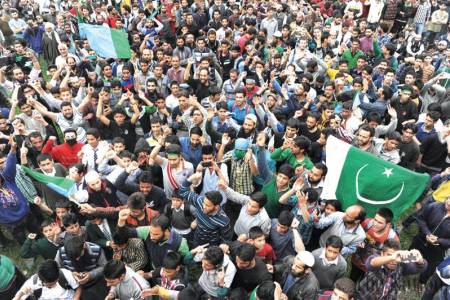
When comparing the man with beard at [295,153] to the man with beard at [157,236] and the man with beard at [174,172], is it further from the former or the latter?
the man with beard at [157,236]

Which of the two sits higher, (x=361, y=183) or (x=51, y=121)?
(x=361, y=183)

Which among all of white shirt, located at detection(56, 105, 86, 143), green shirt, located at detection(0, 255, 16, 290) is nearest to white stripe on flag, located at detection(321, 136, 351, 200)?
green shirt, located at detection(0, 255, 16, 290)

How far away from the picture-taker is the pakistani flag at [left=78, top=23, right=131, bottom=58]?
9.03 metres

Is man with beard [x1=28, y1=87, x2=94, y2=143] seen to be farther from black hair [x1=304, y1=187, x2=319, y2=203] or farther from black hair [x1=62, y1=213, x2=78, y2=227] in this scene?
black hair [x1=304, y1=187, x2=319, y2=203]

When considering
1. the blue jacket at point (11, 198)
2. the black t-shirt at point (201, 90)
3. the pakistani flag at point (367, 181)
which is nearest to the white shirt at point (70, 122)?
the blue jacket at point (11, 198)

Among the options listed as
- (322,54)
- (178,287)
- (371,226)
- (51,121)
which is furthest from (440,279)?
(322,54)

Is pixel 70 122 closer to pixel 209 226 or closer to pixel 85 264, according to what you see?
pixel 85 264

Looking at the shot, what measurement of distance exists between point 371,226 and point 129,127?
4.32 m

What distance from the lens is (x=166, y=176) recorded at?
547 cm

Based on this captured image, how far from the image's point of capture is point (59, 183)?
200 inches

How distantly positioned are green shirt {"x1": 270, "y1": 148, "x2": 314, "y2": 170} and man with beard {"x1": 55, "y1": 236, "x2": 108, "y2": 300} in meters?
2.73

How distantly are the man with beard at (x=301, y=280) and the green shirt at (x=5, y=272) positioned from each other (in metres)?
2.90

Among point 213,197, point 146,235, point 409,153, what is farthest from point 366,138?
point 146,235

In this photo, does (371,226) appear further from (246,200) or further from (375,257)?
(246,200)
